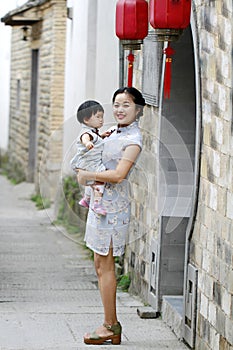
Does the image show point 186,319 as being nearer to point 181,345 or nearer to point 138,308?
point 181,345

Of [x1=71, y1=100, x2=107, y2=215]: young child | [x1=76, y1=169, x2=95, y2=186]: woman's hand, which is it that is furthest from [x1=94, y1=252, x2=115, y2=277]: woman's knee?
[x1=76, y1=169, x2=95, y2=186]: woman's hand

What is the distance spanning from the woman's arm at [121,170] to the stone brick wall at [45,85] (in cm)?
708

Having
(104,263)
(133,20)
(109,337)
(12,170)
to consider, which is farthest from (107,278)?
(12,170)

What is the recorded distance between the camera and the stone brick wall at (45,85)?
50.3 feet

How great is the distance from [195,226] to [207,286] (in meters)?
0.49

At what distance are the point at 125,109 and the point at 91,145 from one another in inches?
13.0

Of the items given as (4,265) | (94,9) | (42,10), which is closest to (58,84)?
(42,10)

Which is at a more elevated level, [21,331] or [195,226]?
[195,226]

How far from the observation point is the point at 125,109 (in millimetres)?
6008

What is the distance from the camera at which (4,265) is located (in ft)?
32.0

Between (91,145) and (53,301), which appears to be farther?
(53,301)

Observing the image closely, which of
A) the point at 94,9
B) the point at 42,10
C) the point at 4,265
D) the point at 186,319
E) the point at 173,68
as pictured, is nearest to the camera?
the point at 186,319

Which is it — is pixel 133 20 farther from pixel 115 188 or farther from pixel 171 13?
pixel 115 188

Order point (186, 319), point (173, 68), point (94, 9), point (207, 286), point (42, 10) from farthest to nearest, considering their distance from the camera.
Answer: point (42, 10)
point (94, 9)
point (173, 68)
point (186, 319)
point (207, 286)
